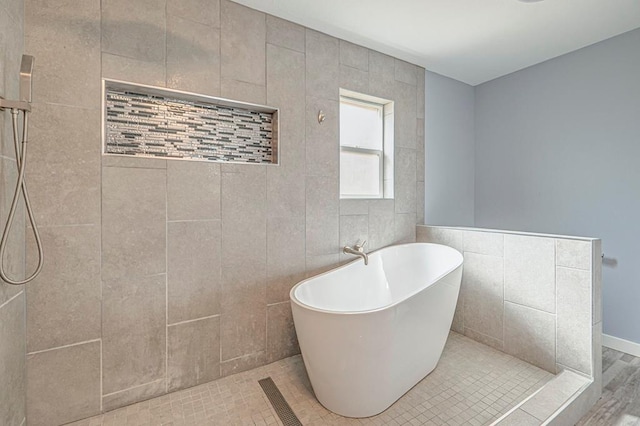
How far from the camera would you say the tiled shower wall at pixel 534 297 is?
1.74m

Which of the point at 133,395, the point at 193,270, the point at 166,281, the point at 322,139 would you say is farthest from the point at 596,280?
the point at 133,395

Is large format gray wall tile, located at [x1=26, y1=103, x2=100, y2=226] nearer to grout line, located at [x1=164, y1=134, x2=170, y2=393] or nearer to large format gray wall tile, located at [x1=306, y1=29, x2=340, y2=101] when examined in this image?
grout line, located at [x1=164, y1=134, x2=170, y2=393]

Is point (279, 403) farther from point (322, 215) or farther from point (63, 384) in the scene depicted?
point (322, 215)

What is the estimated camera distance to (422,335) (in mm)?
1679

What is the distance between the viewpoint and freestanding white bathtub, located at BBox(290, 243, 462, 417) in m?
1.38

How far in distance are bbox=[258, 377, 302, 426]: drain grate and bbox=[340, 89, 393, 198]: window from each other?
154 centimetres

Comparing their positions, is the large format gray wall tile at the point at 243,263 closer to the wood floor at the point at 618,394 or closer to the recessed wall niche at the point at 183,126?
the recessed wall niche at the point at 183,126

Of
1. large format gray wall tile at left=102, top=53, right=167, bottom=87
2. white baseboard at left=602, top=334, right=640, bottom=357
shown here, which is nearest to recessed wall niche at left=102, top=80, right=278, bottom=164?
large format gray wall tile at left=102, top=53, right=167, bottom=87

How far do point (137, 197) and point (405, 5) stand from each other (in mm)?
2132

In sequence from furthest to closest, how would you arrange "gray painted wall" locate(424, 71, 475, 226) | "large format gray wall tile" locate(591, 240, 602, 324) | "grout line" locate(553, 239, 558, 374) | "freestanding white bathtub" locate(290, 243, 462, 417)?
"gray painted wall" locate(424, 71, 475, 226), "grout line" locate(553, 239, 558, 374), "large format gray wall tile" locate(591, 240, 602, 324), "freestanding white bathtub" locate(290, 243, 462, 417)

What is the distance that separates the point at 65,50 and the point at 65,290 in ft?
4.07

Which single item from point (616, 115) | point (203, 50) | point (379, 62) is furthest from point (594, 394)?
point (203, 50)

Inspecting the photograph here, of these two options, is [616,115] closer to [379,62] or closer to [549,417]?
[379,62]

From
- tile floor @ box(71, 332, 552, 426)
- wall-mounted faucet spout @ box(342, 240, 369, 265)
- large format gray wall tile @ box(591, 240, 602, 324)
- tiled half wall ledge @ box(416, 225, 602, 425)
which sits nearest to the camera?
tile floor @ box(71, 332, 552, 426)
